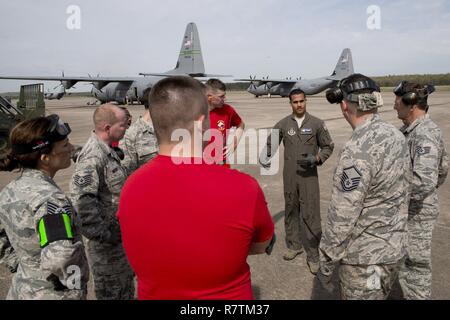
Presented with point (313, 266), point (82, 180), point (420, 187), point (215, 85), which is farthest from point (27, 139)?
point (313, 266)

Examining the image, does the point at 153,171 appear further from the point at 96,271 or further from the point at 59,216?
the point at 96,271

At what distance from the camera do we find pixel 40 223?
1.81 metres

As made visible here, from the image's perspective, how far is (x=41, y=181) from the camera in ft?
6.41

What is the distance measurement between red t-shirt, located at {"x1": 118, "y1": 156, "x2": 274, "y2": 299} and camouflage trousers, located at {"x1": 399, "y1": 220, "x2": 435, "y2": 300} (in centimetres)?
250

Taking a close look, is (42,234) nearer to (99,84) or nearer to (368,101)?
(368,101)

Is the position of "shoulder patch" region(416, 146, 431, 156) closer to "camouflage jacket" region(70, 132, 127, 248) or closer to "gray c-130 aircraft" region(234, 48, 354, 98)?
"camouflage jacket" region(70, 132, 127, 248)

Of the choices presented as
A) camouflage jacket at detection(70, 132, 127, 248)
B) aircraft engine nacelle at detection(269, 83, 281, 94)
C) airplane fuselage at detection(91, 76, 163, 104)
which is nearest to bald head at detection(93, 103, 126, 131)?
camouflage jacket at detection(70, 132, 127, 248)

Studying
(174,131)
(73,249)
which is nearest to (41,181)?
(73,249)

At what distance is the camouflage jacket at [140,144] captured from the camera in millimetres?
4250

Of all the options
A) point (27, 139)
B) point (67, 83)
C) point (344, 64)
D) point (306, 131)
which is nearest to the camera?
point (27, 139)

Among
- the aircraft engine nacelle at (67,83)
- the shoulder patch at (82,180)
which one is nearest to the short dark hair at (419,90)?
the shoulder patch at (82,180)

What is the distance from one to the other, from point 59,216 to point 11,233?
37 cm

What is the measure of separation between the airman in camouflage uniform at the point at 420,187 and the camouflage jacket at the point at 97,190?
2817 millimetres

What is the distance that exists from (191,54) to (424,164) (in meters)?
33.0
